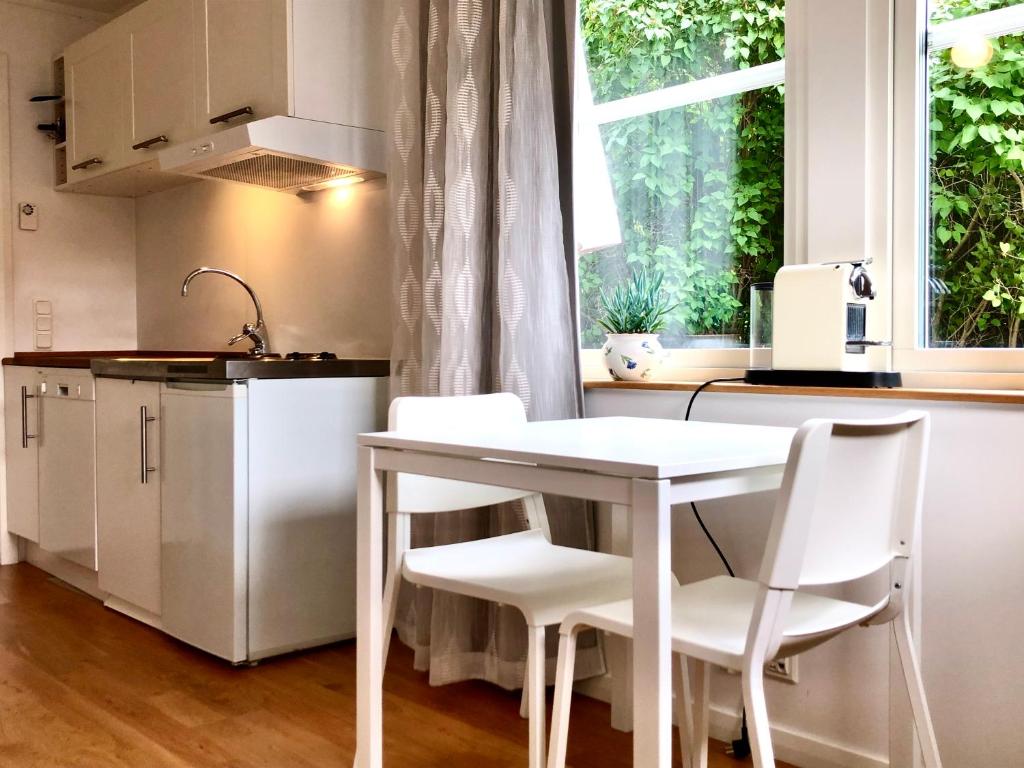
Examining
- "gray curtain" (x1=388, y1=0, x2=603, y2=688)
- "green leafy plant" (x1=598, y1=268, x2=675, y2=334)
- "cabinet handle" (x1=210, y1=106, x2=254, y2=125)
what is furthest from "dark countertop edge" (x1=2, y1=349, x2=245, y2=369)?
"green leafy plant" (x1=598, y1=268, x2=675, y2=334)

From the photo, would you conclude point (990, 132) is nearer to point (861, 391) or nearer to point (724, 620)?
point (861, 391)

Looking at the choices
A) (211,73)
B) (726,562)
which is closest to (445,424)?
(726,562)

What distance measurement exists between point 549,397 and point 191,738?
44.2 inches

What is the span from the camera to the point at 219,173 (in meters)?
3.17

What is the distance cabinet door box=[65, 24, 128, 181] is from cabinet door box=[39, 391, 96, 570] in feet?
2.99

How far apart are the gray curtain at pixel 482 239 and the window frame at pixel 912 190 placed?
0.76m

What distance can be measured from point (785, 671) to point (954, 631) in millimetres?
362

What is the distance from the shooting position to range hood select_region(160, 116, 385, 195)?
2.73m

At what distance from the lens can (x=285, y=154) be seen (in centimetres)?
278

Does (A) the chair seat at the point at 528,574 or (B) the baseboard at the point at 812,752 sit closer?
(A) the chair seat at the point at 528,574

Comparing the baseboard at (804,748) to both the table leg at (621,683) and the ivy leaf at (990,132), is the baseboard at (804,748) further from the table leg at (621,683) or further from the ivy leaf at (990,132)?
the ivy leaf at (990,132)

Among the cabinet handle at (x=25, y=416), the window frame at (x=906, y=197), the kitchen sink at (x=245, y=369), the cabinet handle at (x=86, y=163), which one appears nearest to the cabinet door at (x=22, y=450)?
the cabinet handle at (x=25, y=416)

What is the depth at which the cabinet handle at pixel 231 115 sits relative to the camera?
2.88 m

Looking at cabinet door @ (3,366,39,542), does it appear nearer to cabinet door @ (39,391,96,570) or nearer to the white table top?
cabinet door @ (39,391,96,570)
